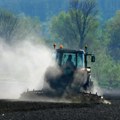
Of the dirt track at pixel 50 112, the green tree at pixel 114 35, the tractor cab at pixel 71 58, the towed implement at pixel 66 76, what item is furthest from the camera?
the green tree at pixel 114 35

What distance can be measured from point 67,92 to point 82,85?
38.7 inches

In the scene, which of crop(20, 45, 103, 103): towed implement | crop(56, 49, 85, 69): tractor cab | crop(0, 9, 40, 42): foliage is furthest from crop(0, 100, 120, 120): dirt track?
crop(0, 9, 40, 42): foliage

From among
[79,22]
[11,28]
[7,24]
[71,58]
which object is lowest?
[71,58]

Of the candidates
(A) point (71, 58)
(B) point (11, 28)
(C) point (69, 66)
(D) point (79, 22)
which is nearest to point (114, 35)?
(B) point (11, 28)

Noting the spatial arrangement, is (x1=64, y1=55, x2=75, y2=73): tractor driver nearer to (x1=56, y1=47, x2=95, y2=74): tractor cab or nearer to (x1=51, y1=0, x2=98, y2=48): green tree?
(x1=56, y1=47, x2=95, y2=74): tractor cab

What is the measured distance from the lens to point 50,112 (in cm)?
2222

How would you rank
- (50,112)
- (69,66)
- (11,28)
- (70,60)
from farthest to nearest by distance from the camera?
(11,28), (70,60), (69,66), (50,112)

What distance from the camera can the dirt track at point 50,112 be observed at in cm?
2025

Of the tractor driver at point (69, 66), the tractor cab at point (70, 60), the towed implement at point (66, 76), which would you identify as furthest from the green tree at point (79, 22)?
the tractor driver at point (69, 66)

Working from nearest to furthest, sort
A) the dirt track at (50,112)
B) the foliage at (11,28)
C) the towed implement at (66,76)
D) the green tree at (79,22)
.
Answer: the dirt track at (50,112) → the towed implement at (66,76) → the green tree at (79,22) → the foliage at (11,28)

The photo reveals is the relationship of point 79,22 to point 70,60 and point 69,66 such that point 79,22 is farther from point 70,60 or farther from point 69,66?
point 69,66

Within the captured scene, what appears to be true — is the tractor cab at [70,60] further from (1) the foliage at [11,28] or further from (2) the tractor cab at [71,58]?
(1) the foliage at [11,28]

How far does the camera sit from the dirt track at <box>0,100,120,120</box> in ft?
66.4

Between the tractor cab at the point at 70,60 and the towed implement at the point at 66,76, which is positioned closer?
the towed implement at the point at 66,76
